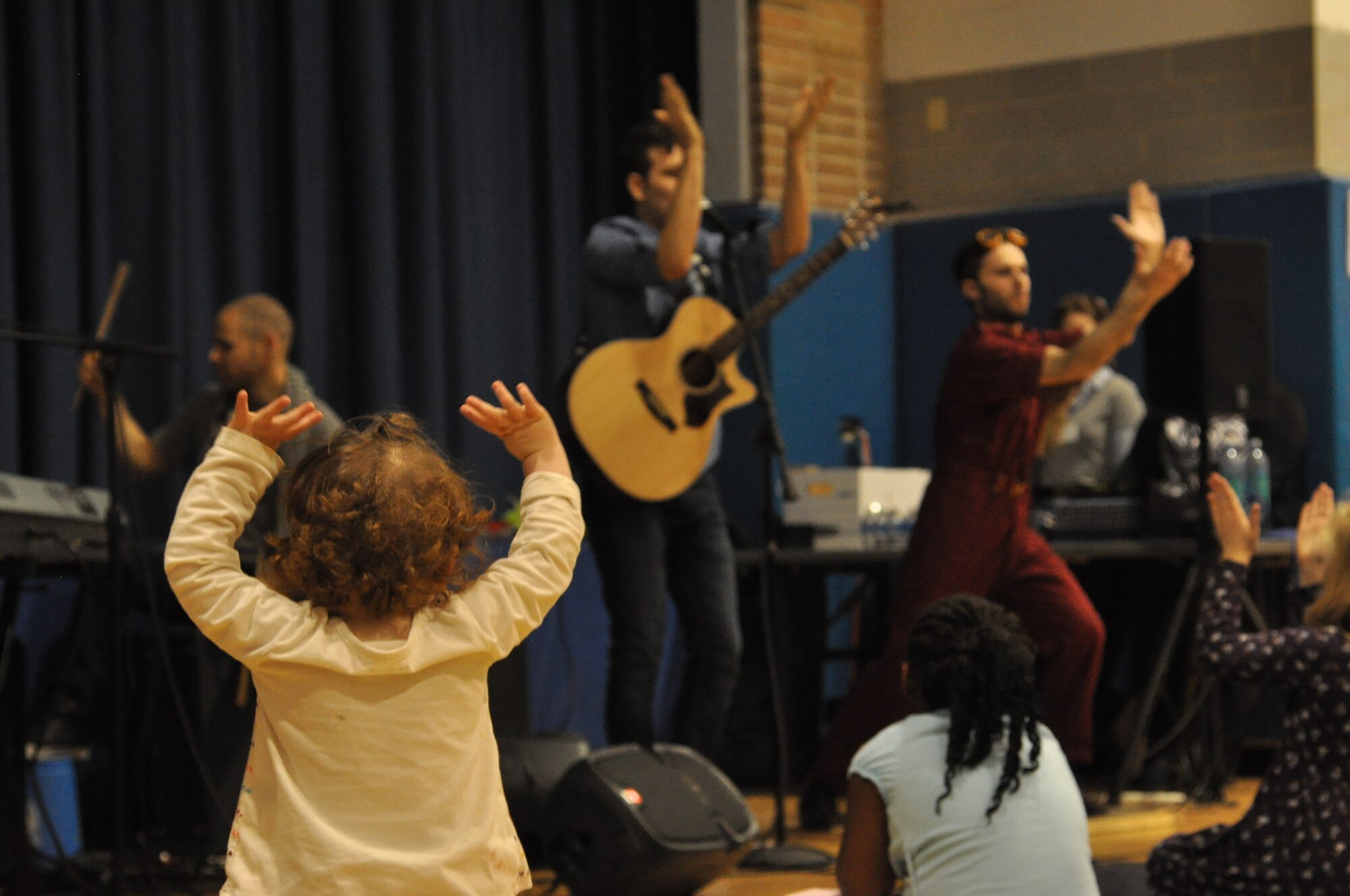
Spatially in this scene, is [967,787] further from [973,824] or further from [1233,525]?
[1233,525]

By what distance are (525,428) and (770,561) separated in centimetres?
240

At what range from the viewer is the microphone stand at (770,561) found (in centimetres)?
410

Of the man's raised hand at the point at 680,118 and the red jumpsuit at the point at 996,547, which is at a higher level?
the man's raised hand at the point at 680,118

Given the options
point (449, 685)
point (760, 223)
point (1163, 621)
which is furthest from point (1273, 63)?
point (449, 685)

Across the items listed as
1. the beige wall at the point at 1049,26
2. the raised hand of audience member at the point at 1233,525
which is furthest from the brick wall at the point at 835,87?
the raised hand of audience member at the point at 1233,525

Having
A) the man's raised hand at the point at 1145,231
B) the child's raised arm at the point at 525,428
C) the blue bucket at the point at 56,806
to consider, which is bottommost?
the blue bucket at the point at 56,806

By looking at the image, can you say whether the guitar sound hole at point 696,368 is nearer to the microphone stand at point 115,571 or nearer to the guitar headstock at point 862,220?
the guitar headstock at point 862,220

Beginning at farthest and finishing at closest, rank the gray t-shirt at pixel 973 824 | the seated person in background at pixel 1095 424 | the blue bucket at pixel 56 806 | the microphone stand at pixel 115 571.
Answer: the seated person in background at pixel 1095 424 < the blue bucket at pixel 56 806 < the microphone stand at pixel 115 571 < the gray t-shirt at pixel 973 824

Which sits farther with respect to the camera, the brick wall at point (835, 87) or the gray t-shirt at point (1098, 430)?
the brick wall at point (835, 87)

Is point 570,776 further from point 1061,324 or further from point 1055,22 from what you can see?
point 1055,22

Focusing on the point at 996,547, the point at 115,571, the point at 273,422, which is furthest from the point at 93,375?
the point at 273,422

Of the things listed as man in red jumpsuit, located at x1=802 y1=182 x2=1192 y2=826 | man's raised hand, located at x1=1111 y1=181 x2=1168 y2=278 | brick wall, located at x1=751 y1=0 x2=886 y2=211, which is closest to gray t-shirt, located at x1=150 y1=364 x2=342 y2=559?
man in red jumpsuit, located at x1=802 y1=182 x2=1192 y2=826

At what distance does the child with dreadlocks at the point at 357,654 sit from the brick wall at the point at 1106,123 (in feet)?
17.4

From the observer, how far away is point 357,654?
1844 millimetres
